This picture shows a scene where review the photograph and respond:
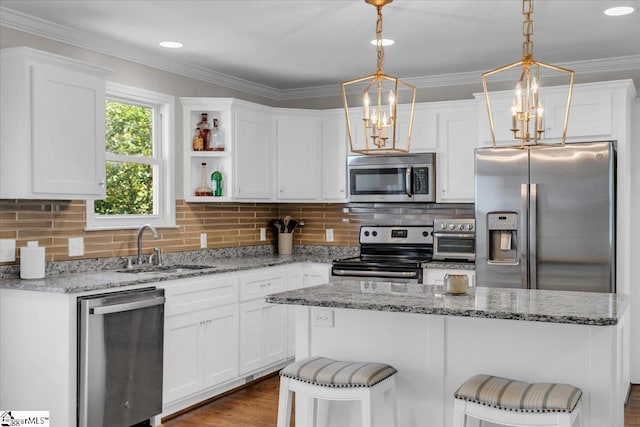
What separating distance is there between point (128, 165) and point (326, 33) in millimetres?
1632

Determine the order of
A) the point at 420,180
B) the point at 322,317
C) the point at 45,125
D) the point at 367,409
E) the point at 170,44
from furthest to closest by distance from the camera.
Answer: the point at 420,180 → the point at 170,44 → the point at 45,125 → the point at 322,317 → the point at 367,409

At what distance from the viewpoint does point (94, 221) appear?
4.32m

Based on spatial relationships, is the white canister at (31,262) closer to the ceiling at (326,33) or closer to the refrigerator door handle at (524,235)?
the ceiling at (326,33)

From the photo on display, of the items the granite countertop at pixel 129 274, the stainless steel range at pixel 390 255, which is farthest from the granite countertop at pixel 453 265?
the granite countertop at pixel 129 274

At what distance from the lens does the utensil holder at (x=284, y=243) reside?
6.05 metres

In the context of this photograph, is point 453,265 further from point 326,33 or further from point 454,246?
point 326,33

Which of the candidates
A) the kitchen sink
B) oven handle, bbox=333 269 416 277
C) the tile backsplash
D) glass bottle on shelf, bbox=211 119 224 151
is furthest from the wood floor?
glass bottle on shelf, bbox=211 119 224 151

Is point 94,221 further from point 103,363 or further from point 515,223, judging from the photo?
point 515,223

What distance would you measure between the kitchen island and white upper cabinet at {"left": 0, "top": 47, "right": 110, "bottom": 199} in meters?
1.50

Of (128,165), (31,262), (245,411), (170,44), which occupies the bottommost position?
(245,411)

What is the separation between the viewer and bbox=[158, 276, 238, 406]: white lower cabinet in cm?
408

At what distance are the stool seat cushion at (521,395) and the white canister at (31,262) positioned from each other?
2.41 metres

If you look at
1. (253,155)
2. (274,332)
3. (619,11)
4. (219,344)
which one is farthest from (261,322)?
(619,11)

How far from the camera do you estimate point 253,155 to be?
5.39m
